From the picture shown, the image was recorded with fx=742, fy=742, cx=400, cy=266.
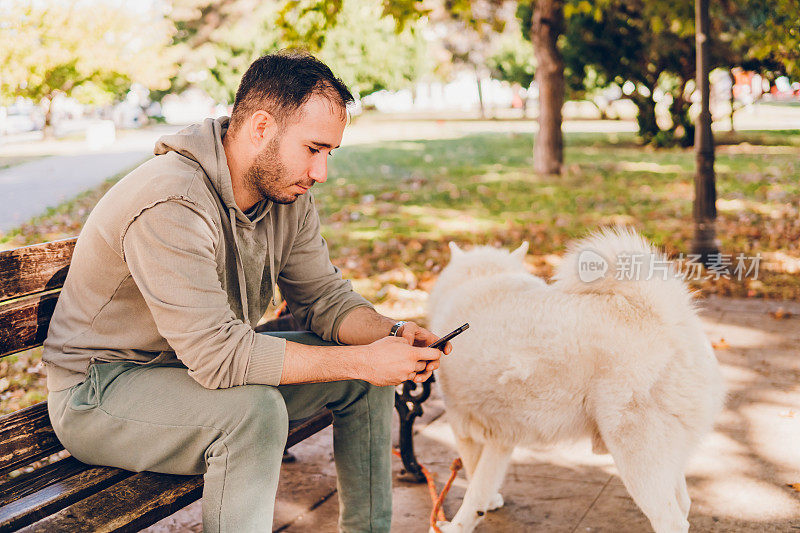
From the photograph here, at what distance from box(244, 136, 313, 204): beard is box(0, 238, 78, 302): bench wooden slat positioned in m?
0.85

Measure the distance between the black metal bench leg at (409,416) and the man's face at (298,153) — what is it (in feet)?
3.77

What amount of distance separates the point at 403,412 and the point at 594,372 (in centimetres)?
106

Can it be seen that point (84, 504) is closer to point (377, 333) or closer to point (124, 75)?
point (377, 333)

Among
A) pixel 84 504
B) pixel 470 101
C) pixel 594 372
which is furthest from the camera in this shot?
pixel 470 101

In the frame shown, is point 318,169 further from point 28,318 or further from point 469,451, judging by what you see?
point 469,451

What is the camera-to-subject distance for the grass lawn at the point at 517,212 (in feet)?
21.9

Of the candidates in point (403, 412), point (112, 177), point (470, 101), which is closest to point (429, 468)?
point (403, 412)

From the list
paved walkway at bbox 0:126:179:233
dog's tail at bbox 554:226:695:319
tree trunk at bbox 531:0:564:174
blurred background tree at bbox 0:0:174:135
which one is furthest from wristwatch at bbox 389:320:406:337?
blurred background tree at bbox 0:0:174:135

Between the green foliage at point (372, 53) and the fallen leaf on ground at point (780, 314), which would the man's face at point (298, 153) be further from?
the green foliage at point (372, 53)

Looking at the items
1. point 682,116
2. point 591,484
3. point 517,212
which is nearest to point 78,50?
point 517,212

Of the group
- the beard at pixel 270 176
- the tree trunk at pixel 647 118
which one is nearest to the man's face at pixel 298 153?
the beard at pixel 270 176

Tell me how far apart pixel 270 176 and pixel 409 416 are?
4.72 feet

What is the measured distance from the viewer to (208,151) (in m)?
2.47

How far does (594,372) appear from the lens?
2672 millimetres
